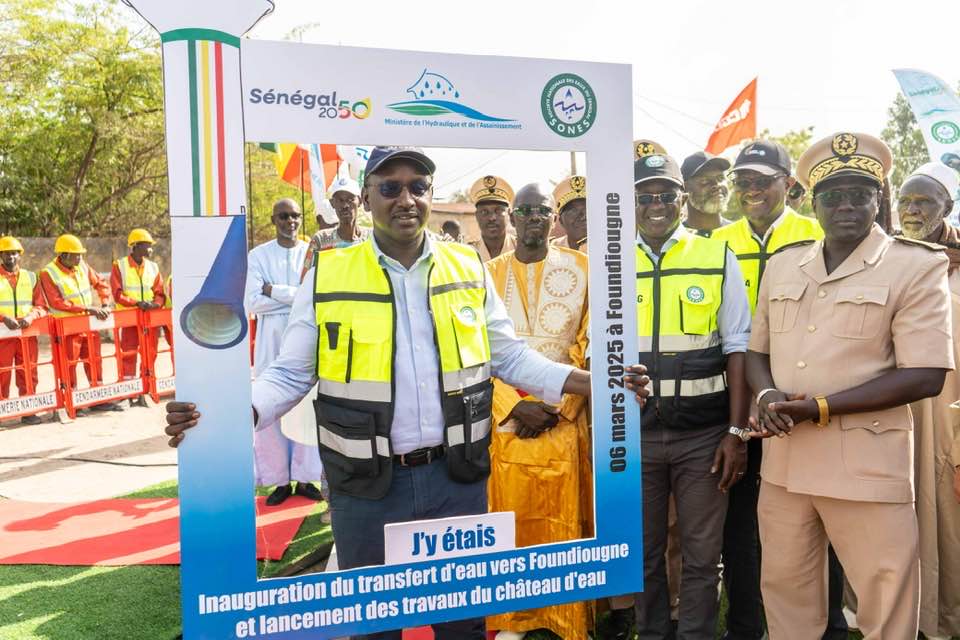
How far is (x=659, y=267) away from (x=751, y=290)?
0.70 m

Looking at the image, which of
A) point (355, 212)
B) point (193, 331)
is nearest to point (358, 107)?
point (193, 331)

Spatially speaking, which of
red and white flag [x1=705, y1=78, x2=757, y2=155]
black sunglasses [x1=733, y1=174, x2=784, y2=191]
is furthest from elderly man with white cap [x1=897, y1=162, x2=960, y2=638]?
red and white flag [x1=705, y1=78, x2=757, y2=155]

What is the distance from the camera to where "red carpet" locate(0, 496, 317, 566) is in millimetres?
4832

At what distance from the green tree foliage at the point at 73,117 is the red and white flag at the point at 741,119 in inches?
583

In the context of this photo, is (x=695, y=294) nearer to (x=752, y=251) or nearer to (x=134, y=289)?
(x=752, y=251)

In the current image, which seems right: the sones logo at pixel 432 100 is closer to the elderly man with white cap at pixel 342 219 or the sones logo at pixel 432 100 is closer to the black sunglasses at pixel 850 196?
the black sunglasses at pixel 850 196

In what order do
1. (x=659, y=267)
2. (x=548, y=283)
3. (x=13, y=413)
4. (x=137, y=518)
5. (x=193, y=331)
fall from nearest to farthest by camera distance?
1. (x=193, y=331)
2. (x=659, y=267)
3. (x=548, y=283)
4. (x=137, y=518)
5. (x=13, y=413)

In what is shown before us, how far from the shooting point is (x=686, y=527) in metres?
3.41

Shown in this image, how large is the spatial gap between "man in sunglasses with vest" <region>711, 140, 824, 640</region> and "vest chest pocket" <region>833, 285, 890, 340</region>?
2.48 ft

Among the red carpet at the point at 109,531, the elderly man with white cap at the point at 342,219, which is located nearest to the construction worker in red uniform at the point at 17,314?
the red carpet at the point at 109,531

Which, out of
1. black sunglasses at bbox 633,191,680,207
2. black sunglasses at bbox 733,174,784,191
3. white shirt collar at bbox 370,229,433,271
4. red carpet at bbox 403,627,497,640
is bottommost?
red carpet at bbox 403,627,497,640

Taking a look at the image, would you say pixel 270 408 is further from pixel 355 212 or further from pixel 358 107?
pixel 355 212

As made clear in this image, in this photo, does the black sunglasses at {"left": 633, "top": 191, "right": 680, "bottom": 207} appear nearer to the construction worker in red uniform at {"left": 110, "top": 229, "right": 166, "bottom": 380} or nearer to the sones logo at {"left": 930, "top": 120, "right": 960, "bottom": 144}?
the sones logo at {"left": 930, "top": 120, "right": 960, "bottom": 144}

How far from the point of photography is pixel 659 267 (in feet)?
11.2
